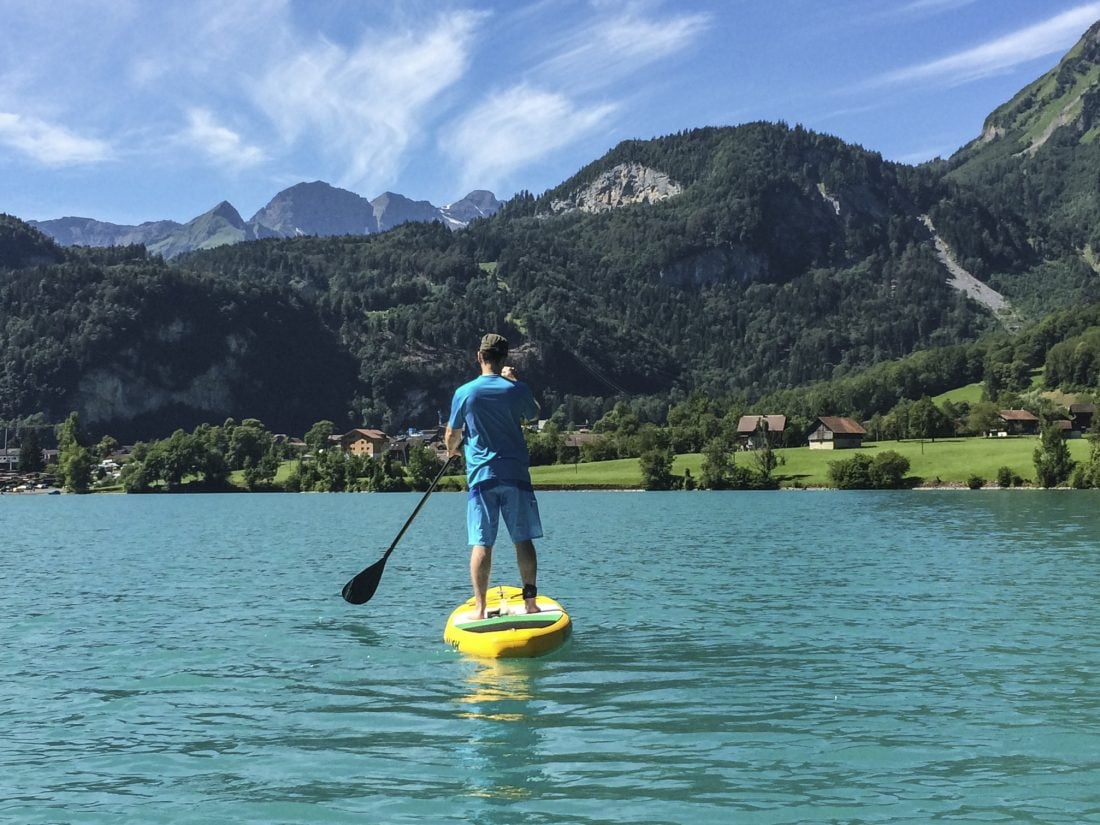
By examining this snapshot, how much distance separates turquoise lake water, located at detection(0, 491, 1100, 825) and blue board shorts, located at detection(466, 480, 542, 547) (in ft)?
6.66

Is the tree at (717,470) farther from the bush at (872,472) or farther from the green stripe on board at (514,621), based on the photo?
the green stripe on board at (514,621)

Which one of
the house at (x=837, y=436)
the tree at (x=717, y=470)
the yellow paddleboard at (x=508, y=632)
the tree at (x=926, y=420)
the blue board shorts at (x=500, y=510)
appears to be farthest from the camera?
the house at (x=837, y=436)

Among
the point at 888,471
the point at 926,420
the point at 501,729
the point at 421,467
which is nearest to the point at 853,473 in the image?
the point at 888,471

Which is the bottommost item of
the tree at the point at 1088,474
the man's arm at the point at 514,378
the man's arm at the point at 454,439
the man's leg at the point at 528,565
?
the tree at the point at 1088,474

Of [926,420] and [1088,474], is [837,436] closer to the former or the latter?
[926,420]

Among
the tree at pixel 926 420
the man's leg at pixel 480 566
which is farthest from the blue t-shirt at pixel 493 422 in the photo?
the tree at pixel 926 420

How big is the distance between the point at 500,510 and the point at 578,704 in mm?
4587

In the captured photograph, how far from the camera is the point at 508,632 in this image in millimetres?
17328

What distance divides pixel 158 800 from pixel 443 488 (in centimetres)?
17483

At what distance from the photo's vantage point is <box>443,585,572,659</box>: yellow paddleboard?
17.2 metres

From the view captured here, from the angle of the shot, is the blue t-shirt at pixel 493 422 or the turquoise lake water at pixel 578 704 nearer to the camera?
the turquoise lake water at pixel 578 704

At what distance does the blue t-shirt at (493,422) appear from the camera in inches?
690

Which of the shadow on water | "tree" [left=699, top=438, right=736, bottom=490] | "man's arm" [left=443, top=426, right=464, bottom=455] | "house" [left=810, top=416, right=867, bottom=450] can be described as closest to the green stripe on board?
the shadow on water

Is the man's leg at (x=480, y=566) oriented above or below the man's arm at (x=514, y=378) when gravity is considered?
below
